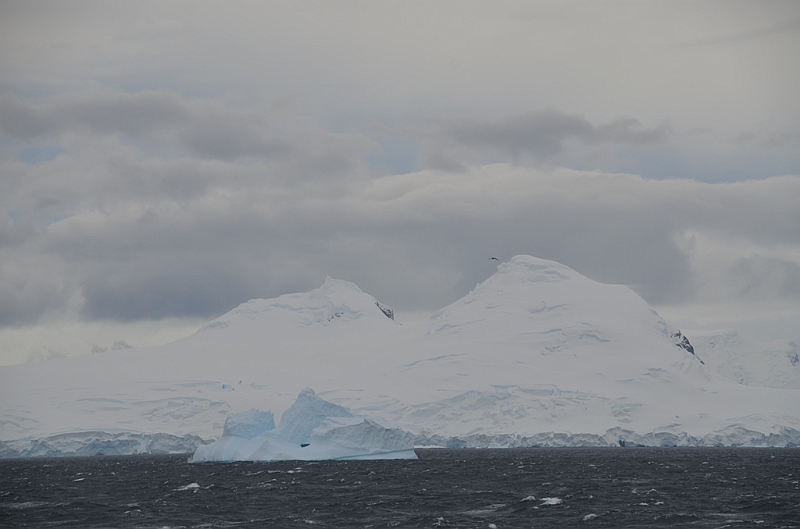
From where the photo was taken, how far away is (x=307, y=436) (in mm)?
90312

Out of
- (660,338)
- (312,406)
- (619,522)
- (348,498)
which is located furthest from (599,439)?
(619,522)

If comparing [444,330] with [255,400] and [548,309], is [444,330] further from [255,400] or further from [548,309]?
[255,400]

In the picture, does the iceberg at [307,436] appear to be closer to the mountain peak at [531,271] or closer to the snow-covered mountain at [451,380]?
the snow-covered mountain at [451,380]

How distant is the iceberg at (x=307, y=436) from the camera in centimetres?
8831

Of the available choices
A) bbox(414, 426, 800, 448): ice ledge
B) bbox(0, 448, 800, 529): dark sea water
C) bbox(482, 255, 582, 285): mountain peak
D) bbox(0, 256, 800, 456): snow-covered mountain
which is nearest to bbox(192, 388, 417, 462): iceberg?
bbox(0, 448, 800, 529): dark sea water

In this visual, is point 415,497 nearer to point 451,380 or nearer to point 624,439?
point 624,439

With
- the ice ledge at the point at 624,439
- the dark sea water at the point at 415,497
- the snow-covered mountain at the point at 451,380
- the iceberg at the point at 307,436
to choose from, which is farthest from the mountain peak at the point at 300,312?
the dark sea water at the point at 415,497

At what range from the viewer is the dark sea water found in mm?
44250

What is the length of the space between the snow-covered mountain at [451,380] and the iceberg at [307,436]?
122ft

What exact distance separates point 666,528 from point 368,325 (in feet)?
494

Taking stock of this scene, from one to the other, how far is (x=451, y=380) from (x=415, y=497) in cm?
8784

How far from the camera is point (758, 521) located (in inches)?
1667

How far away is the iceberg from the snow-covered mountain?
37286 mm

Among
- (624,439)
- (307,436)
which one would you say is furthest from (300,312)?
(307,436)
